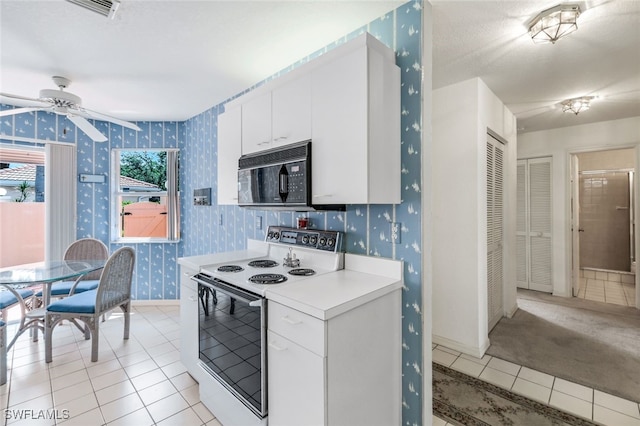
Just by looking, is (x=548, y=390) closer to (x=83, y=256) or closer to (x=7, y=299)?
(x=7, y=299)

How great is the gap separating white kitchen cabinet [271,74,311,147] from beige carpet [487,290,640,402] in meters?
2.63

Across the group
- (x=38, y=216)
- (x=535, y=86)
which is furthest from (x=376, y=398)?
(x=38, y=216)

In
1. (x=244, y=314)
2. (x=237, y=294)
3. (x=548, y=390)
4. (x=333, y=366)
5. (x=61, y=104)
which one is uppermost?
(x=61, y=104)

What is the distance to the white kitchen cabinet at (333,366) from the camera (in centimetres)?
130

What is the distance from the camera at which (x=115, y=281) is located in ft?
9.26

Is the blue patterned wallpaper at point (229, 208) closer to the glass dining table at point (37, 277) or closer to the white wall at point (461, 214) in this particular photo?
the glass dining table at point (37, 277)

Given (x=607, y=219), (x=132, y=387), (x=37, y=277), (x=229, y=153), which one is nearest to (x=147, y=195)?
(x=37, y=277)

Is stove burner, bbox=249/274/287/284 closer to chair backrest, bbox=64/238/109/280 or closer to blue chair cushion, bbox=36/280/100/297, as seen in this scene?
blue chair cushion, bbox=36/280/100/297

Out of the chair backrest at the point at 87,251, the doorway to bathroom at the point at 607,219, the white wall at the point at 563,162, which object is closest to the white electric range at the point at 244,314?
the chair backrest at the point at 87,251

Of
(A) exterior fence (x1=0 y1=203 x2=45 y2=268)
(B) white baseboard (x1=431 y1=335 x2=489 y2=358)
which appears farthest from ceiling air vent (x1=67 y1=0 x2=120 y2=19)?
(B) white baseboard (x1=431 y1=335 x2=489 y2=358)

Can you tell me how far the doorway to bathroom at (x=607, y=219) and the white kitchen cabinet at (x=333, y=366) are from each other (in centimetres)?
527

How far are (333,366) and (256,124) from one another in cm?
172

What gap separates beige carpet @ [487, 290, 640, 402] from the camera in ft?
7.84

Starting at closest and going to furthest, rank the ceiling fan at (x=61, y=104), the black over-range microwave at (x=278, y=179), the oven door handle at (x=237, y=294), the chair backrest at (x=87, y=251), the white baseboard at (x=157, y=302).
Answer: the oven door handle at (x=237, y=294)
the black over-range microwave at (x=278, y=179)
the ceiling fan at (x=61, y=104)
the chair backrest at (x=87, y=251)
the white baseboard at (x=157, y=302)
